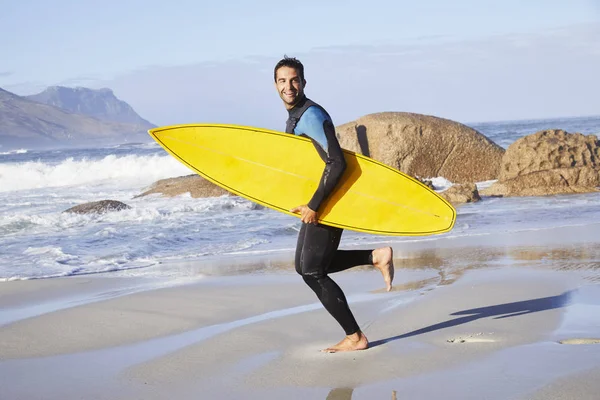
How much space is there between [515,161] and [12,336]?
12.2m

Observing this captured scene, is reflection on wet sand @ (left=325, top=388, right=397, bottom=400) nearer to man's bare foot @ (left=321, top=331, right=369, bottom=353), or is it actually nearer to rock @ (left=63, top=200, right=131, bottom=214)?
man's bare foot @ (left=321, top=331, right=369, bottom=353)

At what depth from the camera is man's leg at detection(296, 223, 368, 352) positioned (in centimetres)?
440

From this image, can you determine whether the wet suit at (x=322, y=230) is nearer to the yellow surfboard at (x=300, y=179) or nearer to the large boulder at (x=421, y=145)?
the yellow surfboard at (x=300, y=179)

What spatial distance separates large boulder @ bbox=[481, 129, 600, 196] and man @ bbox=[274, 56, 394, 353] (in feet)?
34.9

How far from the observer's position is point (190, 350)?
15.1ft

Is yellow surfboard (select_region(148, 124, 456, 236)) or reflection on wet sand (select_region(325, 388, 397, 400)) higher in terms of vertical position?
yellow surfboard (select_region(148, 124, 456, 236))

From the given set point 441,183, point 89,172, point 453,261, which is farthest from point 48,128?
point 453,261

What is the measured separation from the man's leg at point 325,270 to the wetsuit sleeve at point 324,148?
6.2 inches

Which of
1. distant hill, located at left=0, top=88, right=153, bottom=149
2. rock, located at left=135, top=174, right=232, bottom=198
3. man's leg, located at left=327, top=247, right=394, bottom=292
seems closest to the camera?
man's leg, located at left=327, top=247, right=394, bottom=292

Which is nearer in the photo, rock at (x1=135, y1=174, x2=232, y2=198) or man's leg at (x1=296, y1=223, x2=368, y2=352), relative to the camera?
man's leg at (x1=296, y1=223, x2=368, y2=352)

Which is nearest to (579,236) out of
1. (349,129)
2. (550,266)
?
Result: (550,266)

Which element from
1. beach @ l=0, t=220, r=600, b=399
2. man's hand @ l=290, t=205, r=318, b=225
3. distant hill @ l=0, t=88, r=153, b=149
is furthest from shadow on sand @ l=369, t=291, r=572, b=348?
distant hill @ l=0, t=88, r=153, b=149

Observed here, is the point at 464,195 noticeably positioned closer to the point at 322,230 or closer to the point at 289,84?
the point at 322,230

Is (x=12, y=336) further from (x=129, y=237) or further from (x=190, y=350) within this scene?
(x=129, y=237)
